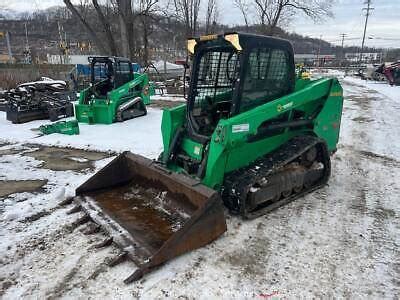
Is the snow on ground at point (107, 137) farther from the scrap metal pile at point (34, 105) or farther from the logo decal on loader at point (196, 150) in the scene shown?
the logo decal on loader at point (196, 150)

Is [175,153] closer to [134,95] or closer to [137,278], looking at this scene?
[137,278]

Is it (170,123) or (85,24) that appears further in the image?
(85,24)

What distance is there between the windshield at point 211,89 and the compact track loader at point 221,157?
14 millimetres

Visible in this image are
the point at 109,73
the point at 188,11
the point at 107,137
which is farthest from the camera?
the point at 188,11

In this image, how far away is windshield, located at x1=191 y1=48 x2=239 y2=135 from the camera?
4736 millimetres

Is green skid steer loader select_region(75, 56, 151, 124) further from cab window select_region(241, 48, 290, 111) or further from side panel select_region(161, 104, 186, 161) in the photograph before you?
cab window select_region(241, 48, 290, 111)

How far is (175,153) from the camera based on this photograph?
15.7ft

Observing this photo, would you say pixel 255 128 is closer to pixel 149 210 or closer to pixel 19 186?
pixel 149 210

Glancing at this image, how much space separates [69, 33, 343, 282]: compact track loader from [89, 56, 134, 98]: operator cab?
6548 mm

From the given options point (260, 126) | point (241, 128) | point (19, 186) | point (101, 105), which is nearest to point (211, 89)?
point (260, 126)

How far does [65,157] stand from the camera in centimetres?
713

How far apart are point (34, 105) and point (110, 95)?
3067 millimetres

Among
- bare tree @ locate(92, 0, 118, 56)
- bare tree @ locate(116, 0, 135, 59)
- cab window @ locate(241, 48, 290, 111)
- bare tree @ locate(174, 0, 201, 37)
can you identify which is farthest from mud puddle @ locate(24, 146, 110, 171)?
bare tree @ locate(174, 0, 201, 37)

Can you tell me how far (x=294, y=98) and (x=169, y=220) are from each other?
223 centimetres
